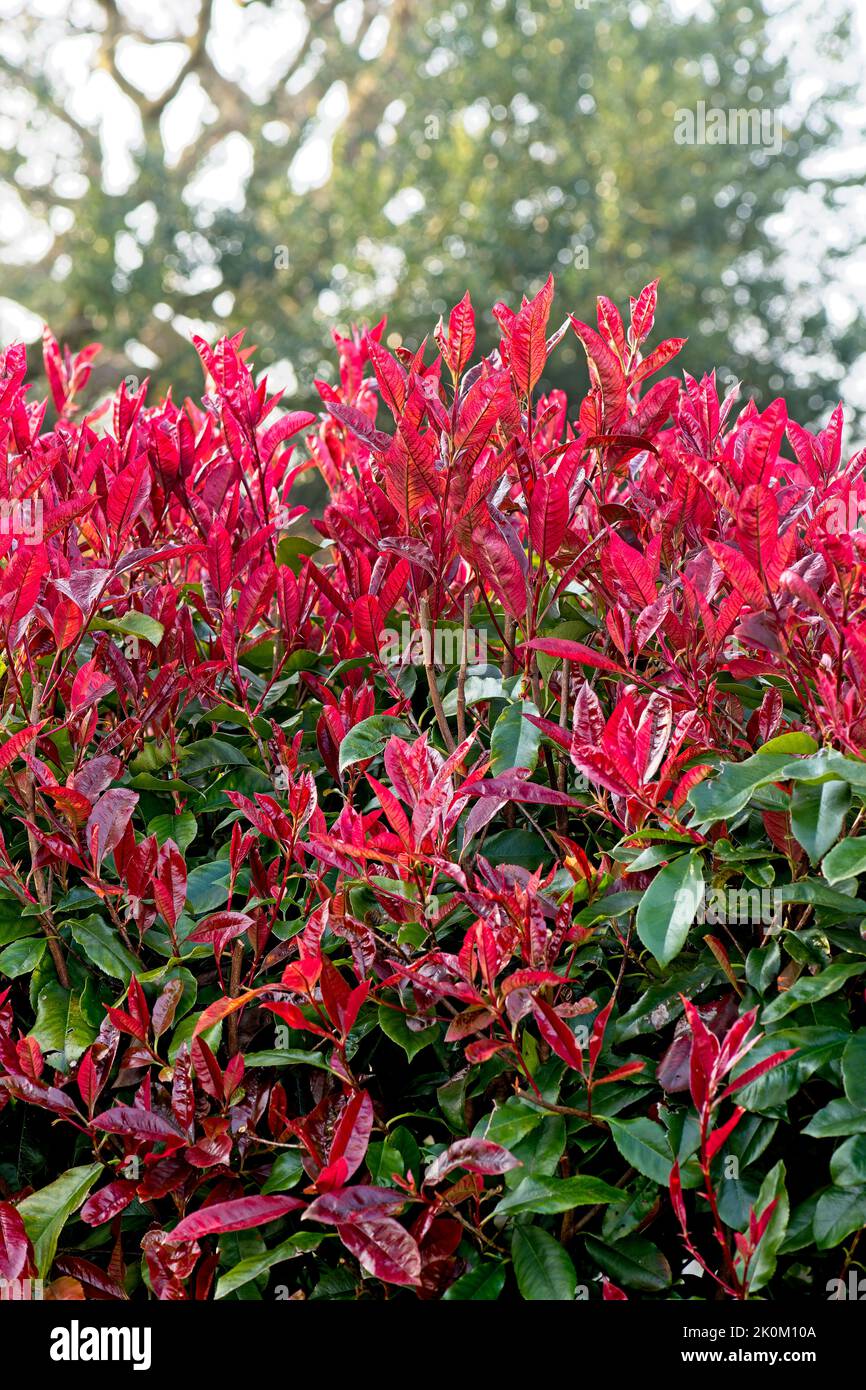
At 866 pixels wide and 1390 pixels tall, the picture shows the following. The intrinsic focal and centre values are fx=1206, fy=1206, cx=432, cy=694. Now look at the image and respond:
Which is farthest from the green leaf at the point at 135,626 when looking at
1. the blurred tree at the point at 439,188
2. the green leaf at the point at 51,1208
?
the blurred tree at the point at 439,188

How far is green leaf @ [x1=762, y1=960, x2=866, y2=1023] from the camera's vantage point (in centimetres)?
129

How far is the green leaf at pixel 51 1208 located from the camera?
1396mm

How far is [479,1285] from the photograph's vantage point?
4.35 ft

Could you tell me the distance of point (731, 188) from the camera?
66.4ft

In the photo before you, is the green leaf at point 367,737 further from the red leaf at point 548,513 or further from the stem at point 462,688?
the red leaf at point 548,513

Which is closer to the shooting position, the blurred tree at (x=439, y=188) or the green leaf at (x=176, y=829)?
the green leaf at (x=176, y=829)

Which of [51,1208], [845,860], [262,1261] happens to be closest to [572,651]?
[845,860]

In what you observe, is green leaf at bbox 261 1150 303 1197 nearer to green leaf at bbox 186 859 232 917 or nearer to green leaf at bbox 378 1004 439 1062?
green leaf at bbox 378 1004 439 1062

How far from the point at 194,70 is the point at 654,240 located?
8.62 meters

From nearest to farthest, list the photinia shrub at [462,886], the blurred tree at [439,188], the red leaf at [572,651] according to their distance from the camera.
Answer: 1. the photinia shrub at [462,886]
2. the red leaf at [572,651]
3. the blurred tree at [439,188]

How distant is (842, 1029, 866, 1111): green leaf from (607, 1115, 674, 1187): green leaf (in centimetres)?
21

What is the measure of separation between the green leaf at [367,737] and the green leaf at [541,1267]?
2.00ft

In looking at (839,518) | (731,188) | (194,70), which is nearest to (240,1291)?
(839,518)
